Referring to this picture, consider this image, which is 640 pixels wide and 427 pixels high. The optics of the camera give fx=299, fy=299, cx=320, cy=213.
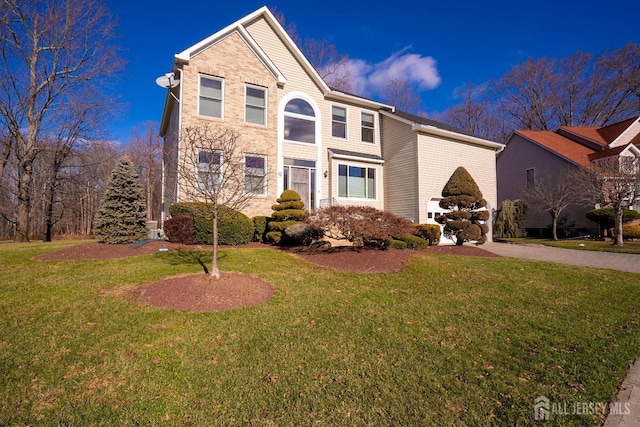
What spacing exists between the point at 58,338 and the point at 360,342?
139 inches

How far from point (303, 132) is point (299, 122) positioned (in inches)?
20.0

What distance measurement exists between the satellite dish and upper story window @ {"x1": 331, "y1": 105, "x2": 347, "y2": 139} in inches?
286

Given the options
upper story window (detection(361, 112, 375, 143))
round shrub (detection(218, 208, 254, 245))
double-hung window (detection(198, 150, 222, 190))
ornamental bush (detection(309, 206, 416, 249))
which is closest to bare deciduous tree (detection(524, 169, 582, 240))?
upper story window (detection(361, 112, 375, 143))

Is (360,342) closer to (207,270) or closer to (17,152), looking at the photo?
(207,270)

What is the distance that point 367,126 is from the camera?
16500 millimetres

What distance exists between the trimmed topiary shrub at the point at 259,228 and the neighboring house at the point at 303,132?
84 centimetres

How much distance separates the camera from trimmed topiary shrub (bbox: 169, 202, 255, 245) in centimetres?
998

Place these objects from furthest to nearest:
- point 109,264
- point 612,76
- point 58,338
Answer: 1. point 612,76
2. point 109,264
3. point 58,338

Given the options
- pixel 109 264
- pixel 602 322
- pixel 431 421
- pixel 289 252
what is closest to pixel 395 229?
pixel 289 252

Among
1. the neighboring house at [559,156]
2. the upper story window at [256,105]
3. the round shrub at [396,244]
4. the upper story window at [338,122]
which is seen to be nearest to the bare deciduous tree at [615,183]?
the neighboring house at [559,156]

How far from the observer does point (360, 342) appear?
3641mm

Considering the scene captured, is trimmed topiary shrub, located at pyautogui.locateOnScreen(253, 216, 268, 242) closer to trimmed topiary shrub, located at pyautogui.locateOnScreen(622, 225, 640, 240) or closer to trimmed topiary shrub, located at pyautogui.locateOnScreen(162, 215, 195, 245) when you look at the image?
trimmed topiary shrub, located at pyautogui.locateOnScreen(162, 215, 195, 245)

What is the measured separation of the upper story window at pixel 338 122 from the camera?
15.4 metres

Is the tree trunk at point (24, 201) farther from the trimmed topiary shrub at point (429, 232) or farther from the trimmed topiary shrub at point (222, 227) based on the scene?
the trimmed topiary shrub at point (429, 232)
